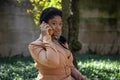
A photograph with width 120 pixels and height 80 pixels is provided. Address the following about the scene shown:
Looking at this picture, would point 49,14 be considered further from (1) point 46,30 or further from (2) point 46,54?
(2) point 46,54

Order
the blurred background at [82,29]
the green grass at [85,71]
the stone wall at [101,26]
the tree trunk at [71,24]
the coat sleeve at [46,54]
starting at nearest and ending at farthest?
the coat sleeve at [46,54]
the tree trunk at [71,24]
the green grass at [85,71]
the blurred background at [82,29]
the stone wall at [101,26]

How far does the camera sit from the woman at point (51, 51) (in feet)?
11.6

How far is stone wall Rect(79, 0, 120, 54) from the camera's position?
13898 millimetres

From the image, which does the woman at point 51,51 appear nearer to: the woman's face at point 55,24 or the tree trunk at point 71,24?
the woman's face at point 55,24

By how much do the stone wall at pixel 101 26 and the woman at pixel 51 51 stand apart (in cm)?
1014

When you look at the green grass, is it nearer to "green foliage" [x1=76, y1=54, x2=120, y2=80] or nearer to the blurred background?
"green foliage" [x1=76, y1=54, x2=120, y2=80]

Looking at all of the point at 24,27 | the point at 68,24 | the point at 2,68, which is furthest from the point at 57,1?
the point at 24,27

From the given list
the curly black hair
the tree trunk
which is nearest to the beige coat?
the curly black hair

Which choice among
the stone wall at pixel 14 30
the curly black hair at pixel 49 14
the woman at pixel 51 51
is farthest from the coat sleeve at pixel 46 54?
the stone wall at pixel 14 30

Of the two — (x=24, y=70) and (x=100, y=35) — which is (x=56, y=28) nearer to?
(x=24, y=70)

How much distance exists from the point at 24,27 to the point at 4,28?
67cm

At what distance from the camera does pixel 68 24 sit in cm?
756

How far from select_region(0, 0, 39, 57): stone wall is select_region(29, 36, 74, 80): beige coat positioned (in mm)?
9652

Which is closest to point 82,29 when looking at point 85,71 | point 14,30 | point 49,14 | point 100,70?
point 14,30
